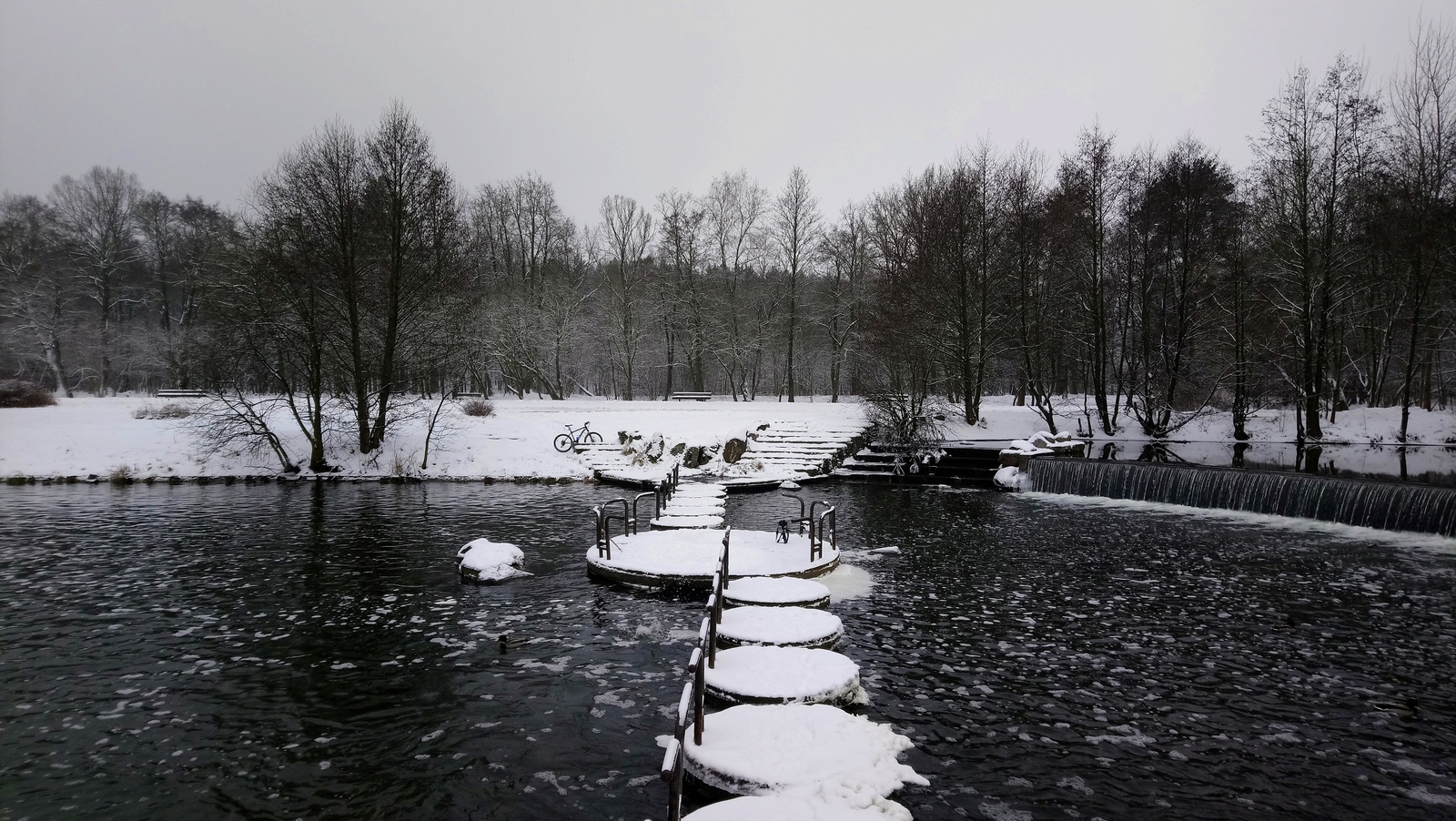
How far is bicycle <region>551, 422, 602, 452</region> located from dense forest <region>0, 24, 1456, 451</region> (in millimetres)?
6296

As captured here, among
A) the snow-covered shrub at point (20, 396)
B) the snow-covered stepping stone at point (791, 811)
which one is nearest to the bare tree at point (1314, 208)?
the snow-covered stepping stone at point (791, 811)

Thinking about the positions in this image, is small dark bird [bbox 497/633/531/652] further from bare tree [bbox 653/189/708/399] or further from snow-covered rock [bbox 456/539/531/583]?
bare tree [bbox 653/189/708/399]

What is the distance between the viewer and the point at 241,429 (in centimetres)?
2819

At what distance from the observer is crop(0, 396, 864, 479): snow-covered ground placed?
2711 centimetres

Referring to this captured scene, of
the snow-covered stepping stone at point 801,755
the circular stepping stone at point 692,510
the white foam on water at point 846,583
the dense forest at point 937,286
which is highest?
the dense forest at point 937,286

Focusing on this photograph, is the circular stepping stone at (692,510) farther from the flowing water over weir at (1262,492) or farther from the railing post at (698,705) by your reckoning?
the flowing water over weir at (1262,492)

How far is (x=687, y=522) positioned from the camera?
54.4 feet

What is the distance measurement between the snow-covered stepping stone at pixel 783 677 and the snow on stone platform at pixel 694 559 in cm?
380

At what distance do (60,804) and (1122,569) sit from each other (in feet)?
51.5

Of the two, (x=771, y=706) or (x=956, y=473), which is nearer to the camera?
(x=771, y=706)

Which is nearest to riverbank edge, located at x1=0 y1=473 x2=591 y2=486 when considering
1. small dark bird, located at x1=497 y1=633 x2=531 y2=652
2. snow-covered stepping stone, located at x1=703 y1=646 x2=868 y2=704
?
small dark bird, located at x1=497 y1=633 x2=531 y2=652

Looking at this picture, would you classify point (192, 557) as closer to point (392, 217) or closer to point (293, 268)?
point (293, 268)

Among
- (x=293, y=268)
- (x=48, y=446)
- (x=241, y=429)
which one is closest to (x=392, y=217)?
(x=293, y=268)

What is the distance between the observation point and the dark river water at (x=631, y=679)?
600 cm
